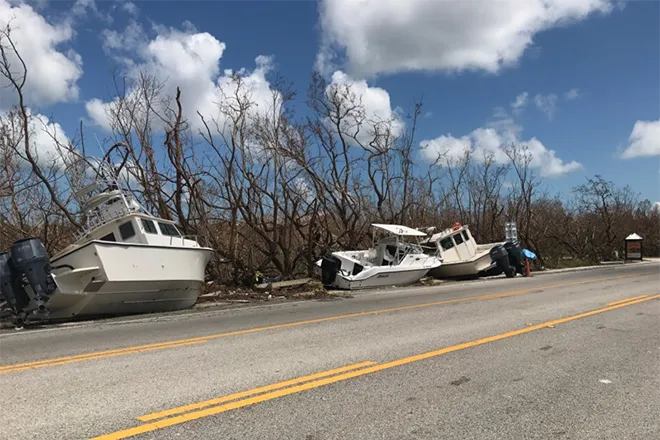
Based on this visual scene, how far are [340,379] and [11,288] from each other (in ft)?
28.7

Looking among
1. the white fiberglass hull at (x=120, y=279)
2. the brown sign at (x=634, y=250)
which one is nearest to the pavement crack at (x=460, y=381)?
the white fiberglass hull at (x=120, y=279)

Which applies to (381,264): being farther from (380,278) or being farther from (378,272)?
(378,272)

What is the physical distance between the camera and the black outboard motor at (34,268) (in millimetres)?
11070

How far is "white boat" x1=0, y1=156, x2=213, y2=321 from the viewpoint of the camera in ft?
36.7

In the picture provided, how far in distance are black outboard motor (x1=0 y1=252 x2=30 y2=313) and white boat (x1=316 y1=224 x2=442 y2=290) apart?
1116 cm

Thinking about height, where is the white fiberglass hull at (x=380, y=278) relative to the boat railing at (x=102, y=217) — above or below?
below

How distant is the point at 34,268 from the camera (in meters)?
11.2

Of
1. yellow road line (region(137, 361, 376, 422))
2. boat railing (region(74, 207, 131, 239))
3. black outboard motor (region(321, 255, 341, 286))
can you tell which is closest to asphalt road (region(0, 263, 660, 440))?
yellow road line (region(137, 361, 376, 422))

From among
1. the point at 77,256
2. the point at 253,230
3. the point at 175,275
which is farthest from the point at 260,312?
the point at 253,230

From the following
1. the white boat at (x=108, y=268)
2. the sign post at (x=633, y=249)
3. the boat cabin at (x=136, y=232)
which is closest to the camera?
the white boat at (x=108, y=268)

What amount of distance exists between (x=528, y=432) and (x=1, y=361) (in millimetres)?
6778

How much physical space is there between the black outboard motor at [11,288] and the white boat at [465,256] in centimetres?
1834

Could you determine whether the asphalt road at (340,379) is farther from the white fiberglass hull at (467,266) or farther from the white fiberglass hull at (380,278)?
the white fiberglass hull at (467,266)

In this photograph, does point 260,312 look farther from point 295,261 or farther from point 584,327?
point 295,261
